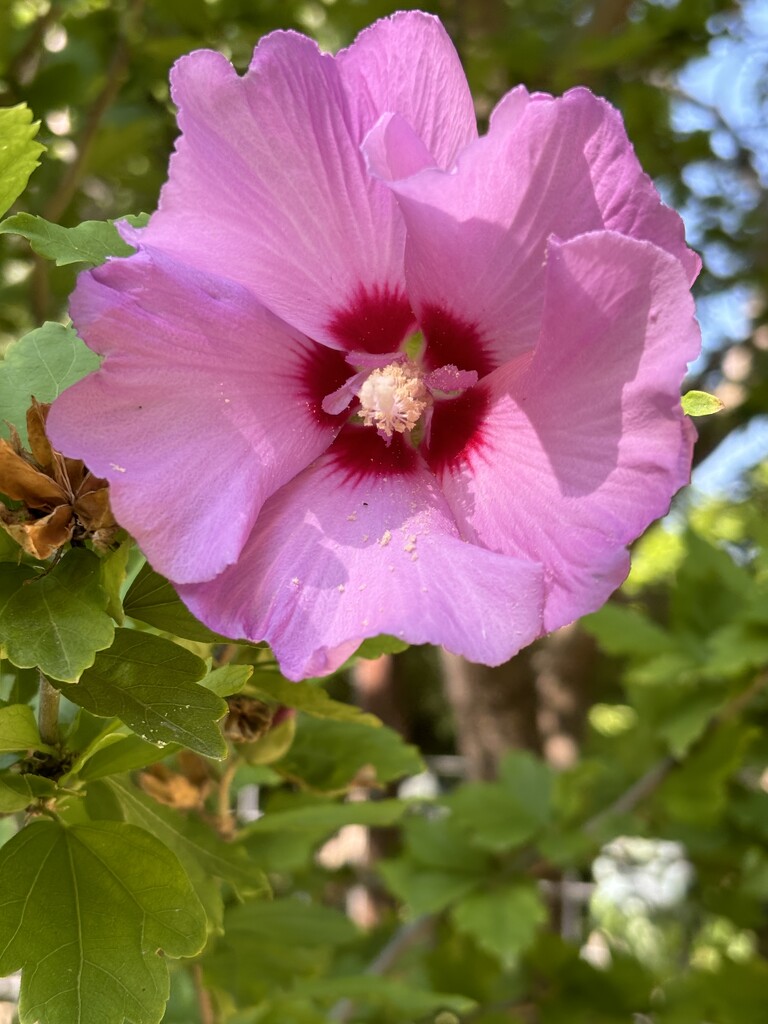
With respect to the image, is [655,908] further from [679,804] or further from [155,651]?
[155,651]

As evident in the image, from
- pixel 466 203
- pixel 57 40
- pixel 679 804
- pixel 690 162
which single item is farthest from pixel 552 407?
pixel 690 162

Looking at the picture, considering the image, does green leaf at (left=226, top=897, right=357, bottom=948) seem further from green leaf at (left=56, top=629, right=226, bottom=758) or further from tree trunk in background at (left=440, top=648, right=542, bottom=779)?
tree trunk in background at (left=440, top=648, right=542, bottom=779)

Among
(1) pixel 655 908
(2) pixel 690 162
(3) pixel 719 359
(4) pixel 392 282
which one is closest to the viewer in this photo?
(4) pixel 392 282

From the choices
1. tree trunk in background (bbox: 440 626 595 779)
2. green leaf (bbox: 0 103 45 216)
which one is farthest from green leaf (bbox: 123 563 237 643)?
tree trunk in background (bbox: 440 626 595 779)

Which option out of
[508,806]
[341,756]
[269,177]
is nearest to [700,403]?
[269,177]

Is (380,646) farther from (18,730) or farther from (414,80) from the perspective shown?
(414,80)

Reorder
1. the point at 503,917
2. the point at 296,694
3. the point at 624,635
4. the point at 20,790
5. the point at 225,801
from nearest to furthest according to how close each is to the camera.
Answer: the point at 20,790 < the point at 296,694 < the point at 225,801 < the point at 503,917 < the point at 624,635
